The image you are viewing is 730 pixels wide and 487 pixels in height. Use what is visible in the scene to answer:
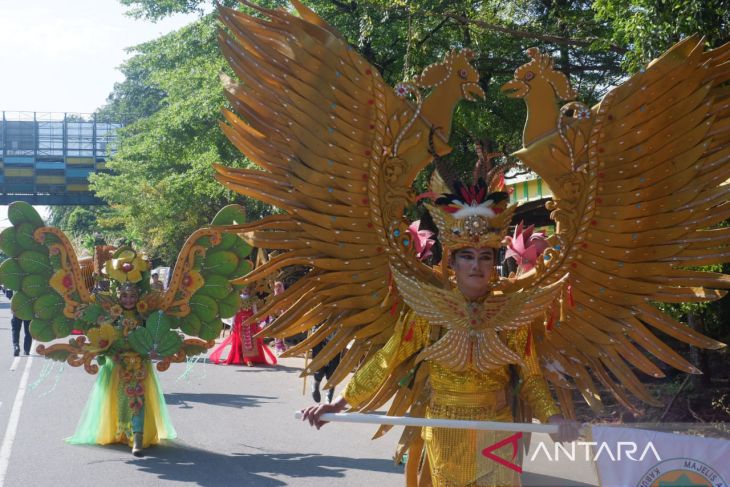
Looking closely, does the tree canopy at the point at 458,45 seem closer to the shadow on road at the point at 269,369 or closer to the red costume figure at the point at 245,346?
the red costume figure at the point at 245,346

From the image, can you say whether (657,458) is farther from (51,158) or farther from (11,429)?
(51,158)

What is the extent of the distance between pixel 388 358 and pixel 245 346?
12.0 metres

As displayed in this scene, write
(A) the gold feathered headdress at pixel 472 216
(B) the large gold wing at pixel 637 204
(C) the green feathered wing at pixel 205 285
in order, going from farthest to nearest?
(C) the green feathered wing at pixel 205 285, (B) the large gold wing at pixel 637 204, (A) the gold feathered headdress at pixel 472 216

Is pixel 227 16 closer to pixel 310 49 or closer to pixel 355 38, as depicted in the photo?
pixel 310 49

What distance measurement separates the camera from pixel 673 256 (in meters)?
4.62

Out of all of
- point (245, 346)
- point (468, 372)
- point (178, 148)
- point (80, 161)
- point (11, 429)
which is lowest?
point (11, 429)

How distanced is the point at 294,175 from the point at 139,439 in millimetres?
4829

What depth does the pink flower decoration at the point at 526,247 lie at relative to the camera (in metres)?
5.57

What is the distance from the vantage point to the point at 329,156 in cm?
471

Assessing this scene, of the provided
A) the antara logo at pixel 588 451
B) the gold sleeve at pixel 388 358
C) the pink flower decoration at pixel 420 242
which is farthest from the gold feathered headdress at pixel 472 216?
the antara logo at pixel 588 451

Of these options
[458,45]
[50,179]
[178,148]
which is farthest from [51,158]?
[458,45]

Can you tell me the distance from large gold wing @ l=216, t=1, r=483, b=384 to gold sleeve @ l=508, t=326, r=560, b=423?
0.59 meters

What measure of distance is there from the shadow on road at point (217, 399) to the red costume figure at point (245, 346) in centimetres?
329

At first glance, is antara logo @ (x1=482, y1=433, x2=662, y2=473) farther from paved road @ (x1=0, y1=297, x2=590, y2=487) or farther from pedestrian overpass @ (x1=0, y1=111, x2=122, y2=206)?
pedestrian overpass @ (x1=0, y1=111, x2=122, y2=206)
